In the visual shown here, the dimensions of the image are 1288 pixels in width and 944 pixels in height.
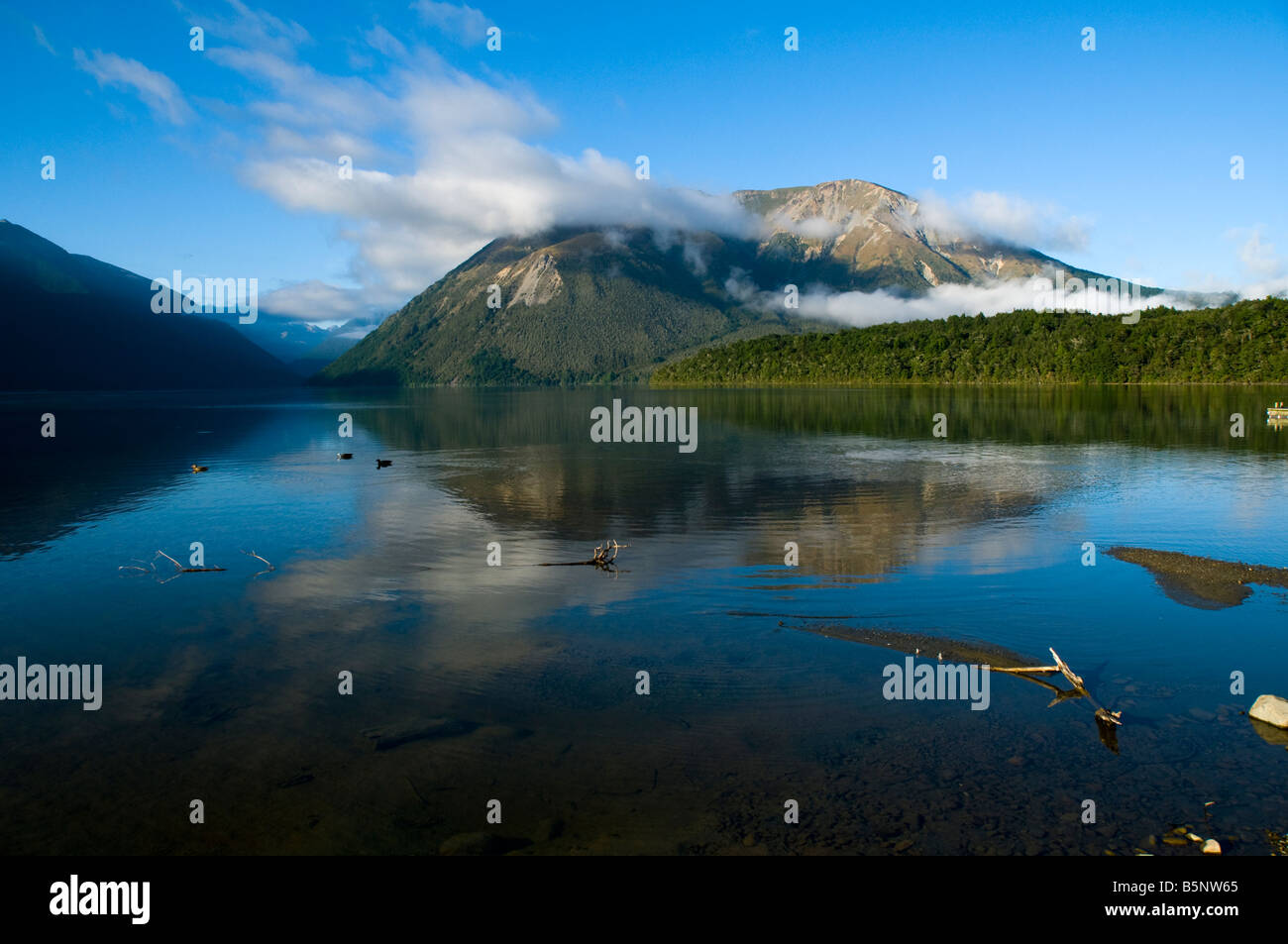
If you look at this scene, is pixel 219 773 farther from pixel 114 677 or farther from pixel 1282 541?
pixel 1282 541

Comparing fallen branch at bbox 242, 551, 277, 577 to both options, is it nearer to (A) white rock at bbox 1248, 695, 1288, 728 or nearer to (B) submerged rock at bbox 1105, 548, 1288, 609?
(A) white rock at bbox 1248, 695, 1288, 728

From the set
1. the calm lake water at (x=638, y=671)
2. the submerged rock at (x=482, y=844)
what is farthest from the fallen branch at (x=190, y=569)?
the submerged rock at (x=482, y=844)

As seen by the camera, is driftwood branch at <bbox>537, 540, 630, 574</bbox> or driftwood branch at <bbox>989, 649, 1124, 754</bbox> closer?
driftwood branch at <bbox>989, 649, 1124, 754</bbox>
